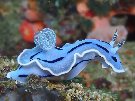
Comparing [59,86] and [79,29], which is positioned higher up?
[79,29]

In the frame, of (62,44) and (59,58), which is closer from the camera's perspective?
(59,58)

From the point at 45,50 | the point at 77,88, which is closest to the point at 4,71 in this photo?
the point at 45,50

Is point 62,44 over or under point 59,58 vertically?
over

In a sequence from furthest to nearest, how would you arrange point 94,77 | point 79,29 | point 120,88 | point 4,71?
1. point 79,29
2. point 94,77
3. point 120,88
4. point 4,71

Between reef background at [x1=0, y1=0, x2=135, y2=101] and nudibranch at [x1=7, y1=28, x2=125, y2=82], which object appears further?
nudibranch at [x1=7, y1=28, x2=125, y2=82]

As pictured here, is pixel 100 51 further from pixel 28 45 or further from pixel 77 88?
pixel 28 45
